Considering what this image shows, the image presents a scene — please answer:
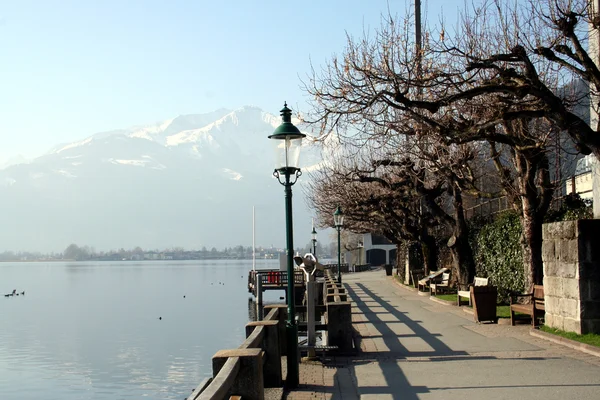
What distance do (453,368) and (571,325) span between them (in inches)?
143

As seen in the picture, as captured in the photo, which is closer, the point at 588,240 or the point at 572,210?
the point at 588,240

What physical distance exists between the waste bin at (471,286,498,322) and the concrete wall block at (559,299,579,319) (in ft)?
12.3

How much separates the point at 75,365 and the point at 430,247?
18231 millimetres

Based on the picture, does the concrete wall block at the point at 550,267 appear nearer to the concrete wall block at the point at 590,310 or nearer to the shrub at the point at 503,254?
the concrete wall block at the point at 590,310

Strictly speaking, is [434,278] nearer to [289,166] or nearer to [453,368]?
[453,368]

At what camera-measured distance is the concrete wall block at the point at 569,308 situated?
13695mm

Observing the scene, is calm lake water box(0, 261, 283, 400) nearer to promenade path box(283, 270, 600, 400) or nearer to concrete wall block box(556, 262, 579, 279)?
promenade path box(283, 270, 600, 400)

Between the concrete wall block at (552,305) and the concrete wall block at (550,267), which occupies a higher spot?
the concrete wall block at (550,267)

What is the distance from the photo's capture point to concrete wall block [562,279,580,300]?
44.8 ft

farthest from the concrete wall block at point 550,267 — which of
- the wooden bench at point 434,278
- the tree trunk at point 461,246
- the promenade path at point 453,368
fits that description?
the wooden bench at point 434,278

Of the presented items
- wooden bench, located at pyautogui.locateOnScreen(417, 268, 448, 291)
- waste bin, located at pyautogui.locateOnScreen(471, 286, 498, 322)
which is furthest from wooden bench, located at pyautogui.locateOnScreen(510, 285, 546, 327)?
wooden bench, located at pyautogui.locateOnScreen(417, 268, 448, 291)

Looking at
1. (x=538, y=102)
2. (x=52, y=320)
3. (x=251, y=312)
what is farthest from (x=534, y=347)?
(x=52, y=320)

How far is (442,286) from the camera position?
29.2 metres

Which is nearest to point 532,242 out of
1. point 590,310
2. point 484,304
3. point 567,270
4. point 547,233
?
→ point 484,304
